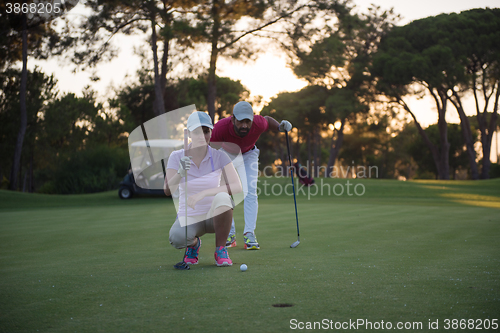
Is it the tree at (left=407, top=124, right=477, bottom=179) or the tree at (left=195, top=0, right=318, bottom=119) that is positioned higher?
the tree at (left=195, top=0, right=318, bottom=119)

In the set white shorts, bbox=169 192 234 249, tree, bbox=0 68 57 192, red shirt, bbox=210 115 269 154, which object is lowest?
white shorts, bbox=169 192 234 249

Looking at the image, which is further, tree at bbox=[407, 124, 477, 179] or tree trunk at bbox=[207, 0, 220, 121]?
tree at bbox=[407, 124, 477, 179]

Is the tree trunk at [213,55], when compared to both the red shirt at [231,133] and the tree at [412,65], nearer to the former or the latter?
the tree at [412,65]

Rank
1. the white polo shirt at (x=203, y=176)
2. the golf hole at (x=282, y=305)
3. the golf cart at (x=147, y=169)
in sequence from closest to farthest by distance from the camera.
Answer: the golf hole at (x=282, y=305)
the white polo shirt at (x=203, y=176)
the golf cart at (x=147, y=169)

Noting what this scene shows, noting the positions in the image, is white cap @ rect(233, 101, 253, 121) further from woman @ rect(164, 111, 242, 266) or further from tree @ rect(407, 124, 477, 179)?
tree @ rect(407, 124, 477, 179)

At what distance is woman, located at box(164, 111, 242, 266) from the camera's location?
13.5 feet

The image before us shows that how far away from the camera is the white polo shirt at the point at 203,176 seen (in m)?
4.22

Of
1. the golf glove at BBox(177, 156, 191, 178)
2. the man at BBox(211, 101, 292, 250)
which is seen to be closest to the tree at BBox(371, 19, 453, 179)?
the man at BBox(211, 101, 292, 250)

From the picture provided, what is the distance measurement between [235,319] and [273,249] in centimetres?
276

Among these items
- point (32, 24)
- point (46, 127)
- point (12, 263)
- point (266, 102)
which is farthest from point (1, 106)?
point (12, 263)

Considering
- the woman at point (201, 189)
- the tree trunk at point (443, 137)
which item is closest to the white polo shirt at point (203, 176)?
the woman at point (201, 189)

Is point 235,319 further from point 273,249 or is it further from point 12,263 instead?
point 12,263

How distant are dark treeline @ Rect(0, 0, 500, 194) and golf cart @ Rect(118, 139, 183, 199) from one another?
463 cm

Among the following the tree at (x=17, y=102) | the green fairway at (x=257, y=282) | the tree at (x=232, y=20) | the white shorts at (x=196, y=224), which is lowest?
the green fairway at (x=257, y=282)
